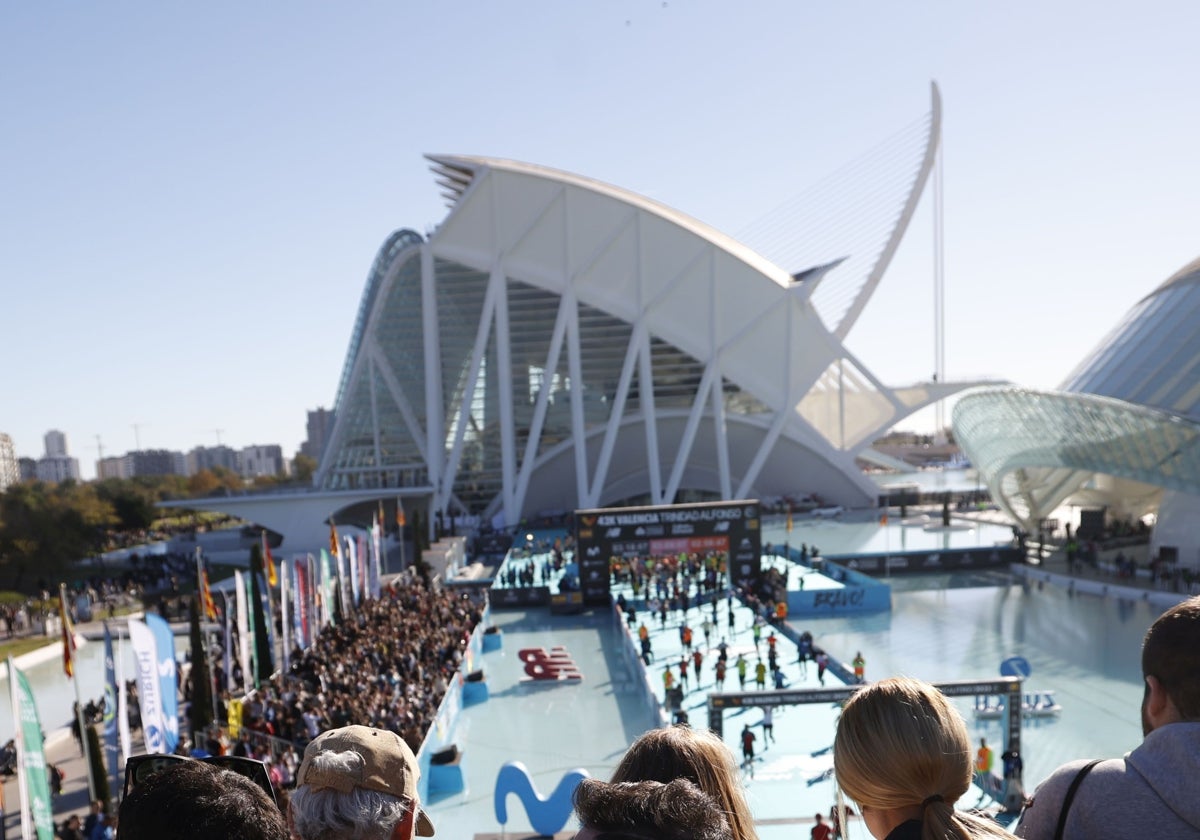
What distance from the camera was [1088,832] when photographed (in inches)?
73.3

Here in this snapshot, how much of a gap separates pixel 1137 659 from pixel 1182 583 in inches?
344

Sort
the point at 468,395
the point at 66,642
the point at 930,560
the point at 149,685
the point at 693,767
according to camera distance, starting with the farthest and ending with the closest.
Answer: the point at 468,395 < the point at 930,560 < the point at 66,642 < the point at 149,685 < the point at 693,767

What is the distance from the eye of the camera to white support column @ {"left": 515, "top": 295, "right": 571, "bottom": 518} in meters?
43.0

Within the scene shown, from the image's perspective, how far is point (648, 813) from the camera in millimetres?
1720

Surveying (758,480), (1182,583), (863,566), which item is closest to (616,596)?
(863,566)

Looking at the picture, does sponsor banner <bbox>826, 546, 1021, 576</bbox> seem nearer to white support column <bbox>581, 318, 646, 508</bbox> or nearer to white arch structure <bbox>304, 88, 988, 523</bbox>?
white arch structure <bbox>304, 88, 988, 523</bbox>

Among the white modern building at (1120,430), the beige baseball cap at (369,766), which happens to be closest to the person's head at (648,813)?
the beige baseball cap at (369,766)

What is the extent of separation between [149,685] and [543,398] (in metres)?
32.0

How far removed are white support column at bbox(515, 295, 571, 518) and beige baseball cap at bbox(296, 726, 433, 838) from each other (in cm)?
4096

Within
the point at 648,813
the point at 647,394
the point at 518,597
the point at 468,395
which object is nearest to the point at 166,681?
the point at 648,813

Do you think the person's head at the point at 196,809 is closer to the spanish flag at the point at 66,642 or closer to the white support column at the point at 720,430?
the spanish flag at the point at 66,642

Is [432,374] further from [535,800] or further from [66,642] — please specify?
[535,800]

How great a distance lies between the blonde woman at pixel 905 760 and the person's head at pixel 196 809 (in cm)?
120

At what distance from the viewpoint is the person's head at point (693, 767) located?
6.54ft
